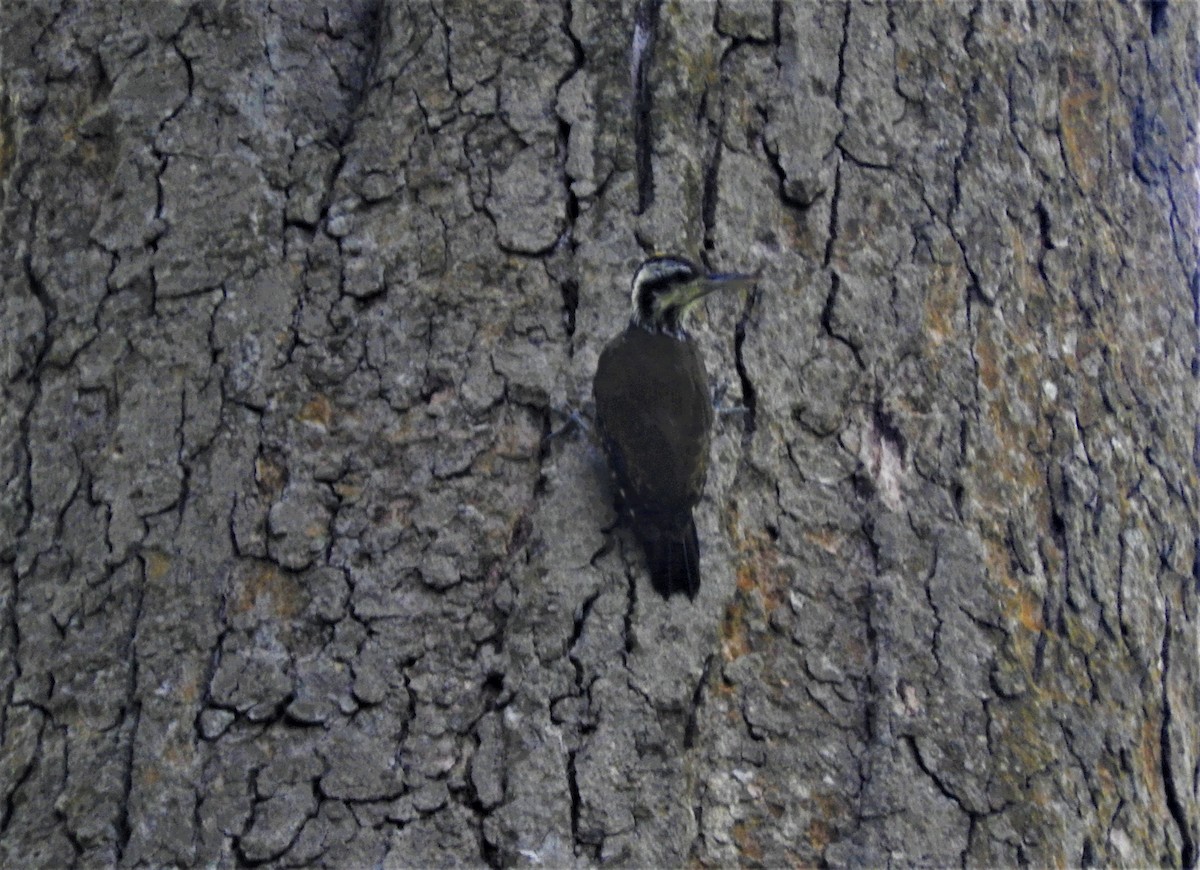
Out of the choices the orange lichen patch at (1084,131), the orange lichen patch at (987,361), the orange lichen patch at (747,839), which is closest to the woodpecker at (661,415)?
the orange lichen patch at (747,839)

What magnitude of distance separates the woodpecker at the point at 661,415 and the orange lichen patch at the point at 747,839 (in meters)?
0.42

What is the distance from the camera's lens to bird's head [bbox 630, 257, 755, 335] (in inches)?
121

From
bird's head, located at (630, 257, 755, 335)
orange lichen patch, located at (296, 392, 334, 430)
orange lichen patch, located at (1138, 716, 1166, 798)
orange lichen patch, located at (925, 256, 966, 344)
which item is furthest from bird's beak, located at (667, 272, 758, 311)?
orange lichen patch, located at (1138, 716, 1166, 798)

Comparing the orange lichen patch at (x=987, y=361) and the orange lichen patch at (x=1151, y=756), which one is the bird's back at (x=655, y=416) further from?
the orange lichen patch at (x=1151, y=756)

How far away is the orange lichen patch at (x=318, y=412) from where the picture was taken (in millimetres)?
3072

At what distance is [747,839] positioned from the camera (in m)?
2.84

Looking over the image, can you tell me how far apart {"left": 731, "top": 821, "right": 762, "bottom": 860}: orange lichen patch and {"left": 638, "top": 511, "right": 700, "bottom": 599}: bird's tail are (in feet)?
1.37

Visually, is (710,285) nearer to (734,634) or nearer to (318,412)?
(734,634)

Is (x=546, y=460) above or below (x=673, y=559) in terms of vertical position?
above

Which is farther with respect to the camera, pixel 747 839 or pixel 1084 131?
pixel 1084 131

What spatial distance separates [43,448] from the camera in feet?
10.4

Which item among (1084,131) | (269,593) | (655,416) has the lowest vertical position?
(269,593)

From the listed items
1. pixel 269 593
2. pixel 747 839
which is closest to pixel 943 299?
pixel 747 839

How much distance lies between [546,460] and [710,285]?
466 mm
